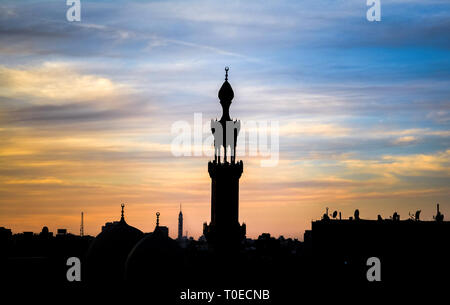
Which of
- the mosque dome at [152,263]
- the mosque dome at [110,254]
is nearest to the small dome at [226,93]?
the mosque dome at [152,263]

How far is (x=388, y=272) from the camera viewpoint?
88.1m

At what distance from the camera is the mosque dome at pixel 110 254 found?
70875mm

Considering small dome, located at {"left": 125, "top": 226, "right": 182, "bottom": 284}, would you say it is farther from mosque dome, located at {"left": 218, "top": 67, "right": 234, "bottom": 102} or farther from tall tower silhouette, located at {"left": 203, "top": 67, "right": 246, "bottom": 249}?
mosque dome, located at {"left": 218, "top": 67, "right": 234, "bottom": 102}

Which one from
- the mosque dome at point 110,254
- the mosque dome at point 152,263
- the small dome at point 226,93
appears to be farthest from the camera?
the mosque dome at point 110,254

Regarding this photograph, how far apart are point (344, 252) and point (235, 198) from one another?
3607cm

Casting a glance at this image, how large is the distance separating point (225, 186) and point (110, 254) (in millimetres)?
11007

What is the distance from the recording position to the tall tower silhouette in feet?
228

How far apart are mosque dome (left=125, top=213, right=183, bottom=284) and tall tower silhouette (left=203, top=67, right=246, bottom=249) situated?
444 centimetres

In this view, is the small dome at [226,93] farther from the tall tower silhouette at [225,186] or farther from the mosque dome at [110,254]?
the mosque dome at [110,254]

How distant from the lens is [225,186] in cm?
6994

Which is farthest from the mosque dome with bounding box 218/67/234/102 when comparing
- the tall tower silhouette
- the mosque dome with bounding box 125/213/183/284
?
the mosque dome with bounding box 125/213/183/284

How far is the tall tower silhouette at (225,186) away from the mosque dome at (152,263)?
14.6 ft
